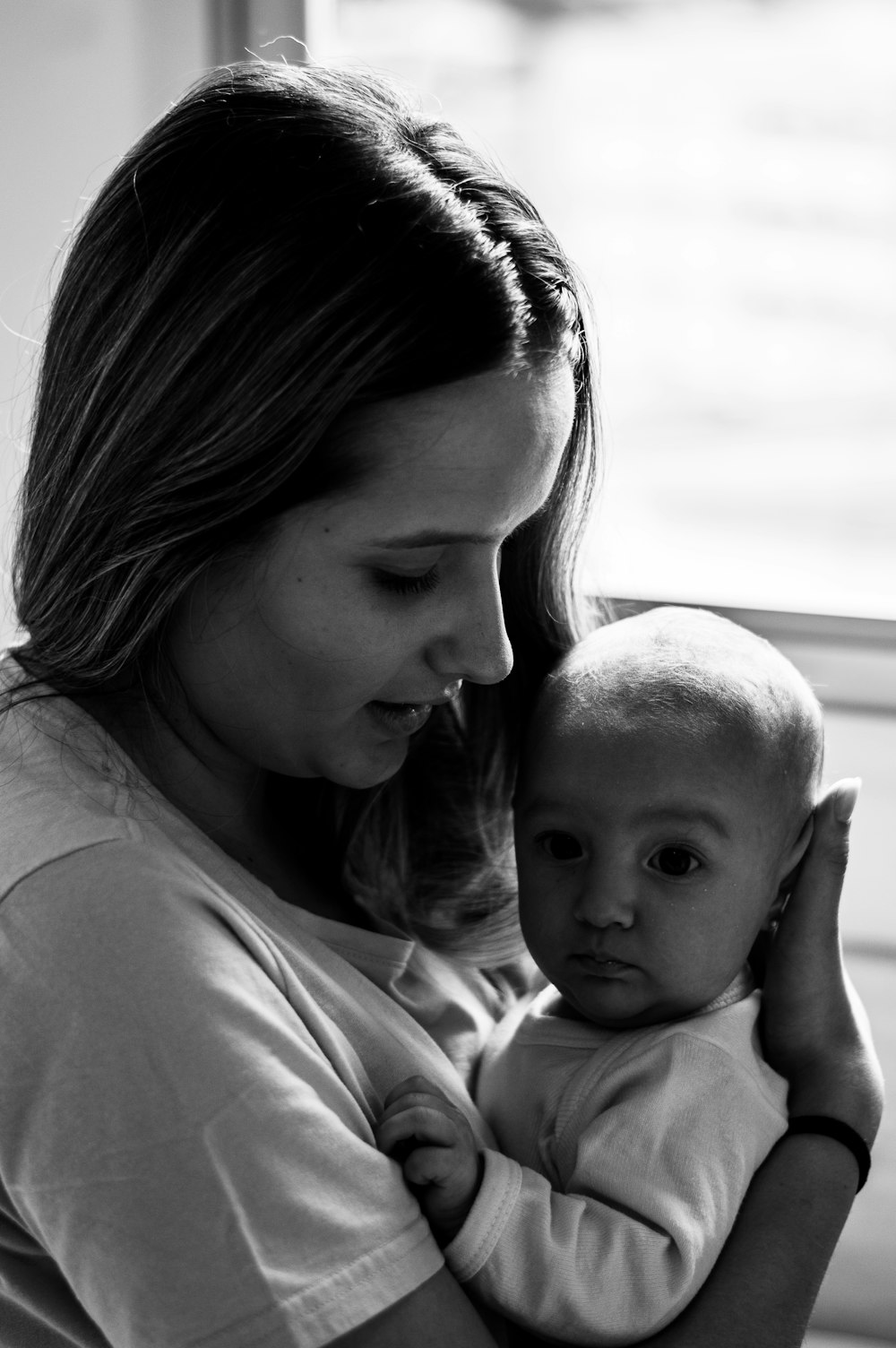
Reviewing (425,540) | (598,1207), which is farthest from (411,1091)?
(425,540)

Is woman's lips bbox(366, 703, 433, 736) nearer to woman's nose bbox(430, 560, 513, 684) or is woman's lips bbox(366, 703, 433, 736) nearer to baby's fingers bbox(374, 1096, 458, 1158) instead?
woman's nose bbox(430, 560, 513, 684)

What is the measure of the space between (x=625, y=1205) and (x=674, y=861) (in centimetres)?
29

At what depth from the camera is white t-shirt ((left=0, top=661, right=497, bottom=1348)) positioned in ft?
2.60

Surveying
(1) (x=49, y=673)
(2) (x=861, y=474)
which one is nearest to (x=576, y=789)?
(1) (x=49, y=673)

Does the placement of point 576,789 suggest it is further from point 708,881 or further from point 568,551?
point 568,551

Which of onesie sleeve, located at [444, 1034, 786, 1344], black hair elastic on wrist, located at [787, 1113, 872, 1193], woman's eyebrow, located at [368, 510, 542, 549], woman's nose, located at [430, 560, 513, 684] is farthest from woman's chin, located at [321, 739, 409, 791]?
black hair elastic on wrist, located at [787, 1113, 872, 1193]

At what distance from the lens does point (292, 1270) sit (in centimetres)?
80

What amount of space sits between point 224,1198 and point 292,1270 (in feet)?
0.20

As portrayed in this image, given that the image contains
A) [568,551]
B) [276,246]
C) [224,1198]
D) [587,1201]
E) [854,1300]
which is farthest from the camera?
[854,1300]

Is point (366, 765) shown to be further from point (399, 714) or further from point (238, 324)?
point (238, 324)

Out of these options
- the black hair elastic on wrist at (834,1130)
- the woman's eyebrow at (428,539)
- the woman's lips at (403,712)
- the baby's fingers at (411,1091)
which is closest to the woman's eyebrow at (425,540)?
the woman's eyebrow at (428,539)

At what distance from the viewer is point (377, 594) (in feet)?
3.33

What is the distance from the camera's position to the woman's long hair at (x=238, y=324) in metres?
0.94

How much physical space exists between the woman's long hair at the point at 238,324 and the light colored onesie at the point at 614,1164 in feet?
1.62
